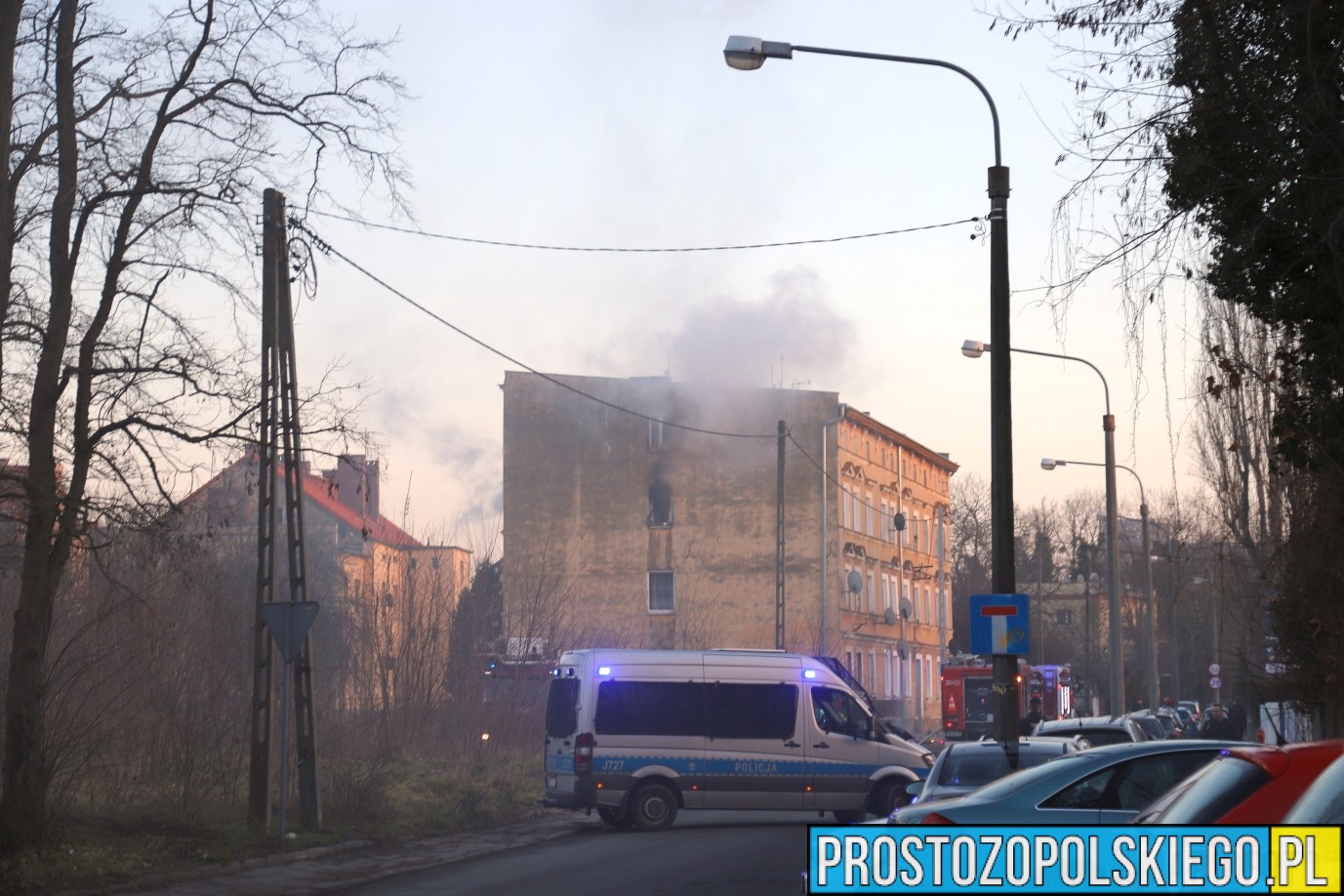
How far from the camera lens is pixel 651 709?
22.3m

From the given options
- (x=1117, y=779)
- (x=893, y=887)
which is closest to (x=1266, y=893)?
(x=893, y=887)

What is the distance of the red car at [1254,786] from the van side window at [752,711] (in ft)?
50.8

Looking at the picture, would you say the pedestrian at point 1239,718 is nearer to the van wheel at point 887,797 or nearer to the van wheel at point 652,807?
the van wheel at point 887,797

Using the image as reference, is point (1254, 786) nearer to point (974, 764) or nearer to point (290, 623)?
point (974, 764)

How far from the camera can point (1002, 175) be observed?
49.1ft

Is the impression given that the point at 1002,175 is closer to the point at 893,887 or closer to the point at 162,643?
the point at 893,887

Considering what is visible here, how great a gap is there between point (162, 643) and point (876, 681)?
54520mm

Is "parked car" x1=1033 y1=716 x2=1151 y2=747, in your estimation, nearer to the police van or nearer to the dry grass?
the police van

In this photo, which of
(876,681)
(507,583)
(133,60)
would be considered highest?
(133,60)

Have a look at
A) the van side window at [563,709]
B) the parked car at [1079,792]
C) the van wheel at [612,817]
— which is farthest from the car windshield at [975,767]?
the van wheel at [612,817]

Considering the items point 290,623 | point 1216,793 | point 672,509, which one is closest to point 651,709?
point 290,623

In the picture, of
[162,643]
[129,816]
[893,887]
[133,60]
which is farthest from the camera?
[162,643]

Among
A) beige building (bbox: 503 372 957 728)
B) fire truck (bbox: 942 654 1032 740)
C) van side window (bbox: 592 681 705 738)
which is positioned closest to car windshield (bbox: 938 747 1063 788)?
van side window (bbox: 592 681 705 738)

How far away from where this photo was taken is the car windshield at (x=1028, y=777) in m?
10.2
